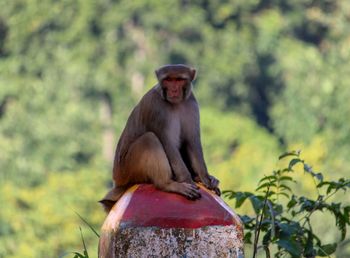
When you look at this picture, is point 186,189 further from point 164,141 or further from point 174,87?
point 174,87

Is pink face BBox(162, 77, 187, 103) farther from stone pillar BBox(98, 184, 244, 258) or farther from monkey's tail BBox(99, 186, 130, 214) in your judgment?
stone pillar BBox(98, 184, 244, 258)

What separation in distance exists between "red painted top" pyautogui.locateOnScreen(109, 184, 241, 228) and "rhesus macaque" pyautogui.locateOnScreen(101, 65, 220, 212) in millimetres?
179

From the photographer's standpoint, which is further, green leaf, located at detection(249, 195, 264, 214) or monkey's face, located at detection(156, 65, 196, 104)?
green leaf, located at detection(249, 195, 264, 214)

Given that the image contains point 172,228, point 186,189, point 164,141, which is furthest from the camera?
point 164,141

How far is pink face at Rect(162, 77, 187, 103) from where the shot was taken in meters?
7.11

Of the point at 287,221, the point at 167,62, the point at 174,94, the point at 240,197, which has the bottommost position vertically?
the point at 287,221

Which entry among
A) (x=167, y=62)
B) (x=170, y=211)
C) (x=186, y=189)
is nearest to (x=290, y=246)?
(x=186, y=189)

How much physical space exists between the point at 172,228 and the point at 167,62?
3425 centimetres

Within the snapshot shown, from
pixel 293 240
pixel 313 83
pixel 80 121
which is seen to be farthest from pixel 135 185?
pixel 313 83

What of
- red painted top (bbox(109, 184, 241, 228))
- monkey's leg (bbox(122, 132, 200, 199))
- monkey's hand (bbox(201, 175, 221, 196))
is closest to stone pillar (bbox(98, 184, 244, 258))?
red painted top (bbox(109, 184, 241, 228))

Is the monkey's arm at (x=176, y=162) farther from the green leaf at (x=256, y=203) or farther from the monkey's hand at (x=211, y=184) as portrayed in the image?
the green leaf at (x=256, y=203)

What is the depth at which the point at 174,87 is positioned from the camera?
7.12m

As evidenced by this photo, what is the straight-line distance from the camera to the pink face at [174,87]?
7109mm

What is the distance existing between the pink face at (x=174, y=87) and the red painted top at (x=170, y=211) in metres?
0.64
